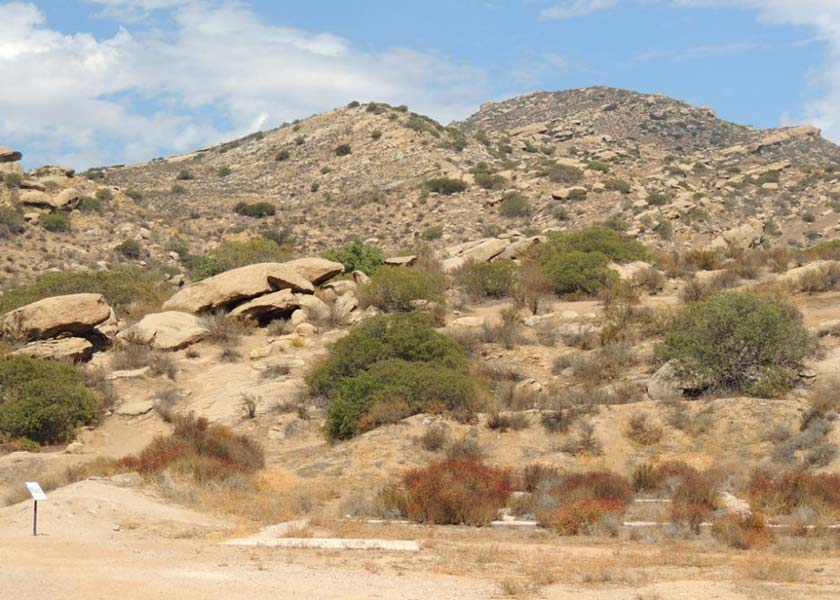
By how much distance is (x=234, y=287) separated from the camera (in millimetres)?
25703

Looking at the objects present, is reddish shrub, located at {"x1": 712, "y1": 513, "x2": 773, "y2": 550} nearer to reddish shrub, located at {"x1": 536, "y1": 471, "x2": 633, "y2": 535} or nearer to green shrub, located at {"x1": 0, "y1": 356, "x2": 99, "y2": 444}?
reddish shrub, located at {"x1": 536, "y1": 471, "x2": 633, "y2": 535}

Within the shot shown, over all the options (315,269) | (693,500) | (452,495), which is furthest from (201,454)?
(315,269)

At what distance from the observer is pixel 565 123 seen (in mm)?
88938

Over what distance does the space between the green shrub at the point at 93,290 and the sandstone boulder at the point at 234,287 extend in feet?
6.94

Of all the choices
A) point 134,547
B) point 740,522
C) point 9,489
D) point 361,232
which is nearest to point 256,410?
point 9,489

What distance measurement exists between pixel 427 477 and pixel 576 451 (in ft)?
12.1

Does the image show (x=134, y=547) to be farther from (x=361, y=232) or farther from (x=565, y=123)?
(x=565, y=123)

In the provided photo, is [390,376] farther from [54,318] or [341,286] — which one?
[341,286]

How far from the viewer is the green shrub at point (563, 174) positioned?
52.7 m

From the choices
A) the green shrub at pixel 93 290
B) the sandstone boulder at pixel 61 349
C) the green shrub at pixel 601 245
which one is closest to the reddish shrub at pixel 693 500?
the sandstone boulder at pixel 61 349

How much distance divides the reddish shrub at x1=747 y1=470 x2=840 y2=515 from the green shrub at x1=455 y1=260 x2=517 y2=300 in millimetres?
15384

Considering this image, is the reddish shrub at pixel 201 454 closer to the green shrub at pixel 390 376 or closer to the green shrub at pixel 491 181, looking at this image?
the green shrub at pixel 390 376

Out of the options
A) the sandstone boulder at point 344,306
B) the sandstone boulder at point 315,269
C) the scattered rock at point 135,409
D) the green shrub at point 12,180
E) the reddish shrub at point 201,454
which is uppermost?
the green shrub at point 12,180

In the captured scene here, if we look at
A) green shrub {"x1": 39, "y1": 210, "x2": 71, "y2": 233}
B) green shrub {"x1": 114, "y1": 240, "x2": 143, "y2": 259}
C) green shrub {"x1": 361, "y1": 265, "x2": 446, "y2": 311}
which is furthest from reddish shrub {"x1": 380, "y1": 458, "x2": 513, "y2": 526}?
green shrub {"x1": 39, "y1": 210, "x2": 71, "y2": 233}
